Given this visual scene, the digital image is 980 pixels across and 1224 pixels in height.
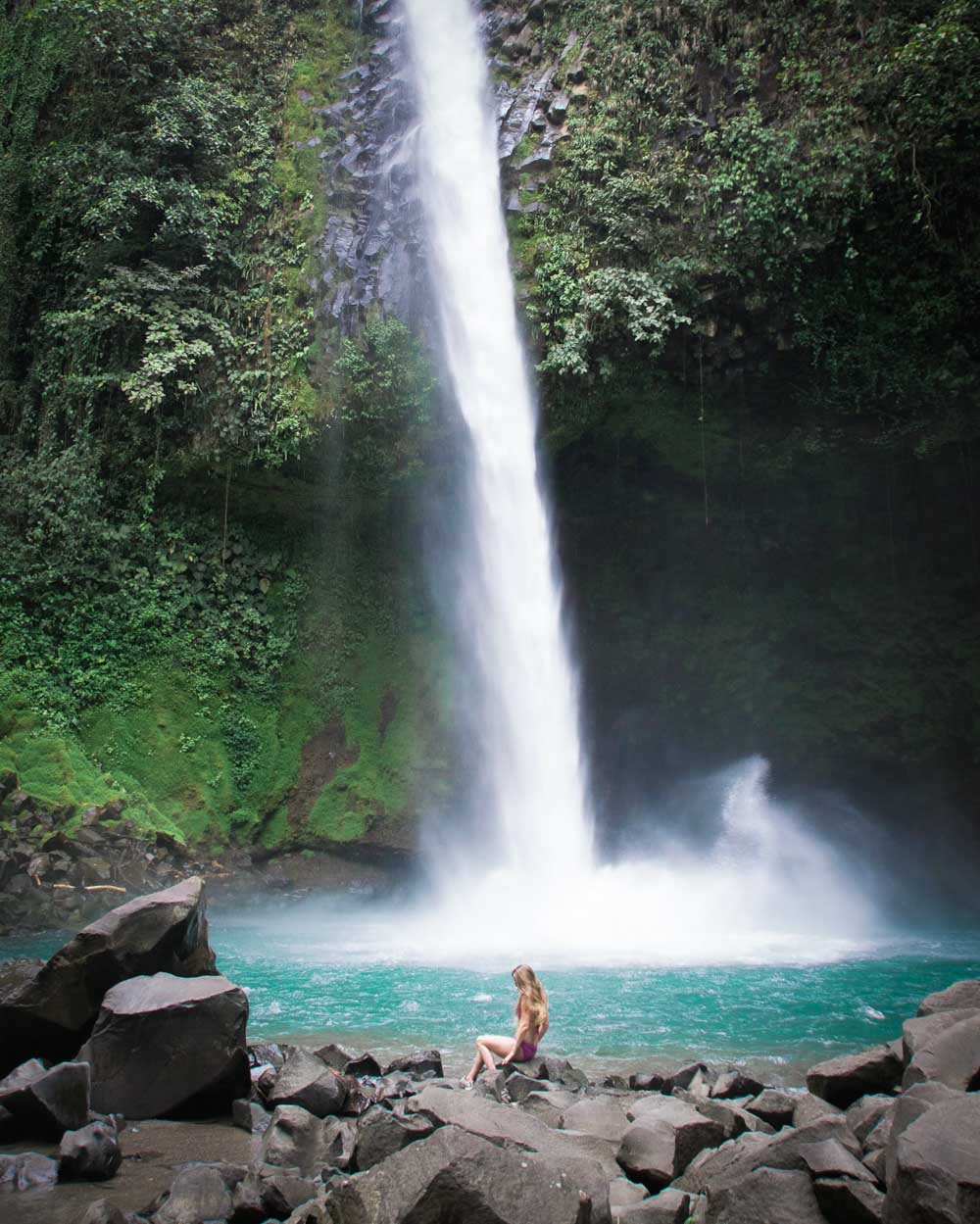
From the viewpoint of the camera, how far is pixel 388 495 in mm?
16000

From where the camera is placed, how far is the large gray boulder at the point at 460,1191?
3014mm

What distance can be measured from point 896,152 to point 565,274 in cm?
482

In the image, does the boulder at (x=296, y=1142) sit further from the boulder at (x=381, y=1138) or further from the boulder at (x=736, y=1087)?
the boulder at (x=736, y=1087)

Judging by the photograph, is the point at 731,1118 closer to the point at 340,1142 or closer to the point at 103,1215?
the point at 340,1142

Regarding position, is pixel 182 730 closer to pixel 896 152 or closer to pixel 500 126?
pixel 500 126

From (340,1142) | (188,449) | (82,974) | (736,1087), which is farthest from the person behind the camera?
(188,449)

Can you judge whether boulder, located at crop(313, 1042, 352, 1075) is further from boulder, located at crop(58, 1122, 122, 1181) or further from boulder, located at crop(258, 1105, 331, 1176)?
boulder, located at crop(58, 1122, 122, 1181)

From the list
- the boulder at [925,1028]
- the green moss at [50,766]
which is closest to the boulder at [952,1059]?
the boulder at [925,1028]

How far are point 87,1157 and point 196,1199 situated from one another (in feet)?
2.37

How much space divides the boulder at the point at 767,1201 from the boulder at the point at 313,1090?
2.52 metres

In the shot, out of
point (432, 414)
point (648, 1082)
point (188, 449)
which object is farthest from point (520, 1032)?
point (188, 449)

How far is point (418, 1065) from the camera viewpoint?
5.89 meters

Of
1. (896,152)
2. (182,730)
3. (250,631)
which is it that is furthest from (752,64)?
(182,730)

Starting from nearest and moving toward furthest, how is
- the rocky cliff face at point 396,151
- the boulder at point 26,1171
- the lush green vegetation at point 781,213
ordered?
the boulder at point 26,1171 < the lush green vegetation at point 781,213 < the rocky cliff face at point 396,151
